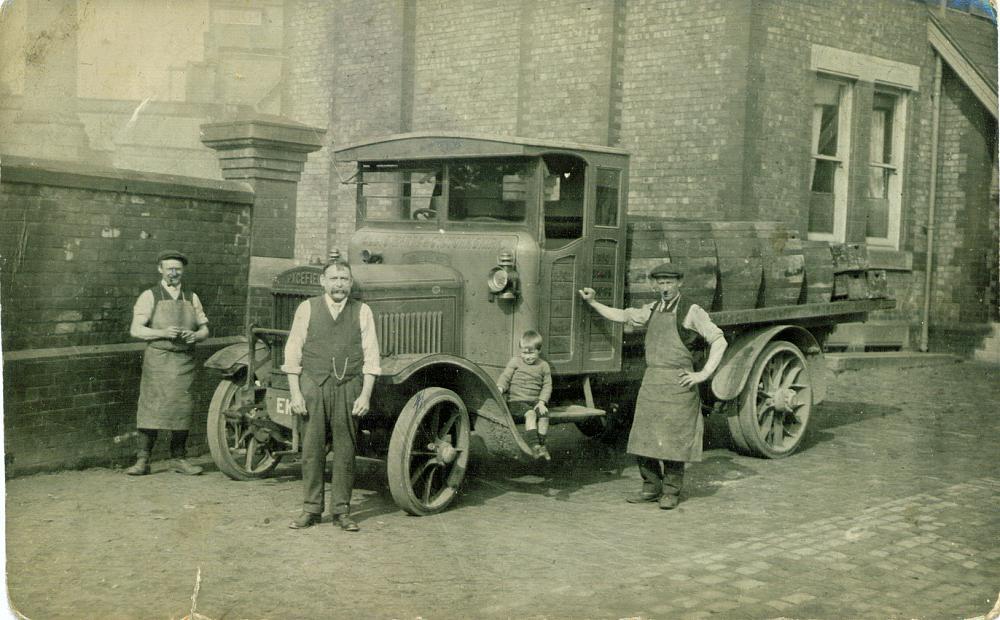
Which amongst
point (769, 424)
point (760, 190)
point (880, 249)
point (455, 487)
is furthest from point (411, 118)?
point (455, 487)

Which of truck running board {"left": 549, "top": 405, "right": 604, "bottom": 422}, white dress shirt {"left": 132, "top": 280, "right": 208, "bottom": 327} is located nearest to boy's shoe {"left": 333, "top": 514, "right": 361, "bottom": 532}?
truck running board {"left": 549, "top": 405, "right": 604, "bottom": 422}

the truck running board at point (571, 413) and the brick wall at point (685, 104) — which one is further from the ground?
the brick wall at point (685, 104)

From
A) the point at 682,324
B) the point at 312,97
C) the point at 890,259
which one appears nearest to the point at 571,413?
the point at 682,324

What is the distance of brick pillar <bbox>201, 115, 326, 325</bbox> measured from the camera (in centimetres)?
858

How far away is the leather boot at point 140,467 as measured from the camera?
6.97 m

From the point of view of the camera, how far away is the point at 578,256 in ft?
23.0

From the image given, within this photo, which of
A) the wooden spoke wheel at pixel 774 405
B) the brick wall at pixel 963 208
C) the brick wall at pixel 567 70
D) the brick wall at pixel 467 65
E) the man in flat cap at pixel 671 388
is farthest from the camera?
the brick wall at pixel 963 208

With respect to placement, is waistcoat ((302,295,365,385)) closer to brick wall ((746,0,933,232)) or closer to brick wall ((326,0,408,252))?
brick wall ((746,0,933,232))

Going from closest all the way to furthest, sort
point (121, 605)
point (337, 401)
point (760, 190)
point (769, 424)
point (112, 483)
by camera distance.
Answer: point (121, 605) → point (337, 401) → point (112, 483) → point (769, 424) → point (760, 190)

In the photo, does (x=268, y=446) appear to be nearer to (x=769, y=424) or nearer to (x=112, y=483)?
(x=112, y=483)

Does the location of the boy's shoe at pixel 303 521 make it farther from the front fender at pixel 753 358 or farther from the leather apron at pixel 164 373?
the front fender at pixel 753 358

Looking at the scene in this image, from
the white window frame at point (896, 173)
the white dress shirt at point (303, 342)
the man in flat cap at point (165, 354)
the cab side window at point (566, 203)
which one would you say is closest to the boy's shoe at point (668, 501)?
the cab side window at point (566, 203)

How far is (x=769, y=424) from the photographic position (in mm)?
8289

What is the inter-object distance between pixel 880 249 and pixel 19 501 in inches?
452
